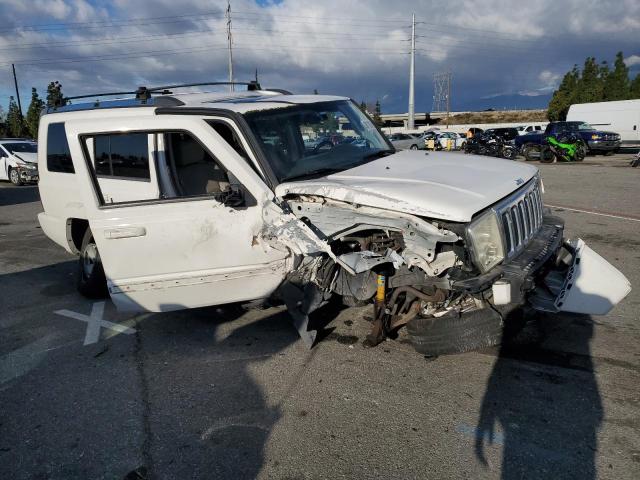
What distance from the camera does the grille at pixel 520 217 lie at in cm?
332

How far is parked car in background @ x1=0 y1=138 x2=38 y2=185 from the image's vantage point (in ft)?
57.1

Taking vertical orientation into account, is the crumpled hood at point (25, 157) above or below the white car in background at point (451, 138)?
above

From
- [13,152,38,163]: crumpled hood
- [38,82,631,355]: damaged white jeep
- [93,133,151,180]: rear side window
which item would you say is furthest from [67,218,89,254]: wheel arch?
[13,152,38,163]: crumpled hood

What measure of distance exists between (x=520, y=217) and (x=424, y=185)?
2.75 ft

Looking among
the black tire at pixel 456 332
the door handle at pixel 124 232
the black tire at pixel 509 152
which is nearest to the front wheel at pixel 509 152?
the black tire at pixel 509 152

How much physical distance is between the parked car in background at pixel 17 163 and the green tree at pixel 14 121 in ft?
90.5

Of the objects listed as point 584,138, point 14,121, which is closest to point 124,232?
point 584,138

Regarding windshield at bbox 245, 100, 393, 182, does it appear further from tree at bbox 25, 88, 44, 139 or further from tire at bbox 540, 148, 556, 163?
tree at bbox 25, 88, 44, 139

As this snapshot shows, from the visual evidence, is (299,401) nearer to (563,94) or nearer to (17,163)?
(17,163)

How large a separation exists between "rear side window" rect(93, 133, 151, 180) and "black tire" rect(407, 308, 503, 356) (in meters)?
2.90

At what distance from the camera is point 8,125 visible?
4538 cm

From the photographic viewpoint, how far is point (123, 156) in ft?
15.8

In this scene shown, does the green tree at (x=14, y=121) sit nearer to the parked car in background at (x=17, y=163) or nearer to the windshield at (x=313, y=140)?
the parked car in background at (x=17, y=163)

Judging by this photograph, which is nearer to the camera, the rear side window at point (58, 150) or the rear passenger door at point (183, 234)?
the rear passenger door at point (183, 234)
